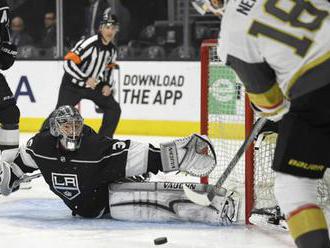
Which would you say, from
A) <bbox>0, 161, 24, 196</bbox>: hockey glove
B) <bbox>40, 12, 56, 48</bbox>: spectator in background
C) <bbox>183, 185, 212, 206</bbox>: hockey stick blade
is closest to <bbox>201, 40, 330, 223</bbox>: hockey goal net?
<bbox>183, 185, 212, 206</bbox>: hockey stick blade

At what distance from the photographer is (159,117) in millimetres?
7492

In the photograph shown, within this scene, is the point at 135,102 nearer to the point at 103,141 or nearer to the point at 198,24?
the point at 198,24

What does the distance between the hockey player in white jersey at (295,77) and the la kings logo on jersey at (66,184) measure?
1523mm

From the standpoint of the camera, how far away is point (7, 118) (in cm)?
456

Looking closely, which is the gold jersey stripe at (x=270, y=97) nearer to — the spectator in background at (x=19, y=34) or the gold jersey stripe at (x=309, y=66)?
the gold jersey stripe at (x=309, y=66)

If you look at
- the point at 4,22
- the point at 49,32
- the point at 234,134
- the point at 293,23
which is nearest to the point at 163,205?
the point at 234,134

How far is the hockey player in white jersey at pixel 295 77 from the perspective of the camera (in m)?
2.21

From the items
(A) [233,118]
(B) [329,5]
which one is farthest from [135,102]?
(B) [329,5]

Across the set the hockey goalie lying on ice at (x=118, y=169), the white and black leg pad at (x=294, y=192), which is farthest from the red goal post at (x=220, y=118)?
the white and black leg pad at (x=294, y=192)

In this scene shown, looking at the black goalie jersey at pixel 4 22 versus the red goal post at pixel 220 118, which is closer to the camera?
the red goal post at pixel 220 118

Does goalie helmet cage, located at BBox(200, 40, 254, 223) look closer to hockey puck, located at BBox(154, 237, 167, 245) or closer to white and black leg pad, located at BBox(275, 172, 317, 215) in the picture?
hockey puck, located at BBox(154, 237, 167, 245)

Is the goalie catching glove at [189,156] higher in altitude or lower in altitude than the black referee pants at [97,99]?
higher

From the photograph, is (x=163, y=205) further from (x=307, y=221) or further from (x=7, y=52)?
(x=307, y=221)

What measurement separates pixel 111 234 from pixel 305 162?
4.73 feet
